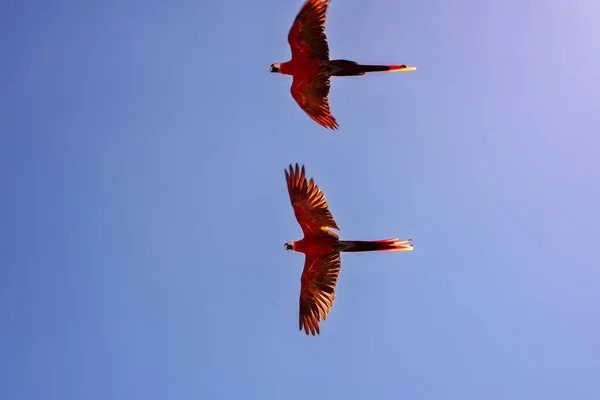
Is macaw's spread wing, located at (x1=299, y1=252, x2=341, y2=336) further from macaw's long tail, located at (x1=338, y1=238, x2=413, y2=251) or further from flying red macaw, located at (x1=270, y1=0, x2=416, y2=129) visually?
flying red macaw, located at (x1=270, y1=0, x2=416, y2=129)

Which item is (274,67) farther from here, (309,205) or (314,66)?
(309,205)

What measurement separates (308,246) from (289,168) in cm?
184

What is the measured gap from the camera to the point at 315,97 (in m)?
11.8

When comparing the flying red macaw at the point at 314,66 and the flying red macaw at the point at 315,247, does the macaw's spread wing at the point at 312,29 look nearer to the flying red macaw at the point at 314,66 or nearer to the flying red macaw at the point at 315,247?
the flying red macaw at the point at 314,66

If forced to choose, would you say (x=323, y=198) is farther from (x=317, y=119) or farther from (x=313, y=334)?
(x=313, y=334)

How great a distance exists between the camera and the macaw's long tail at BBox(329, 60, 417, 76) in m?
10.2

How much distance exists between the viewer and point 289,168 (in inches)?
427

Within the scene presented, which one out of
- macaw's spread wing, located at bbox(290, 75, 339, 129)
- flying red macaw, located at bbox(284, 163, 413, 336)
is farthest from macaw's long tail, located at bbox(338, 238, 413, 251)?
macaw's spread wing, located at bbox(290, 75, 339, 129)

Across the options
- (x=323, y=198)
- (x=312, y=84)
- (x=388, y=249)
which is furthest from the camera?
(x=312, y=84)

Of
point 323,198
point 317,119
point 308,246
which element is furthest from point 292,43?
point 308,246

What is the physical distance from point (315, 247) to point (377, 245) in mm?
1483

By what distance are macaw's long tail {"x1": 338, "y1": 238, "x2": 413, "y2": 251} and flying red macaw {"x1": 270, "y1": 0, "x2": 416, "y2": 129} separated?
9.95 ft

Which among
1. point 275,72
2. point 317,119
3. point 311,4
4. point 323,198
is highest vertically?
point 311,4

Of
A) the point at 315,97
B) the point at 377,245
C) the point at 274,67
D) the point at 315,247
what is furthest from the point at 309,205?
the point at 274,67
